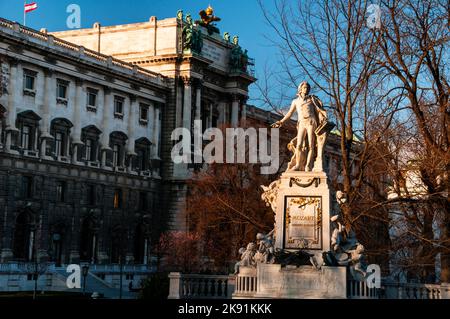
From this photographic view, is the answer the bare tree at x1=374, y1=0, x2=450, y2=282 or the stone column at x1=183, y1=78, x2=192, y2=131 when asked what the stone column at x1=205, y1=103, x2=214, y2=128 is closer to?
the stone column at x1=183, y1=78, x2=192, y2=131

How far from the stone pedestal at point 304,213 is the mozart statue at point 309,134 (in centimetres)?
51

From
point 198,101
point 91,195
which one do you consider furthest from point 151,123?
point 91,195

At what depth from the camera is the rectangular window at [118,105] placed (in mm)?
70438

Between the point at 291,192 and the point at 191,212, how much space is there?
43.9 m

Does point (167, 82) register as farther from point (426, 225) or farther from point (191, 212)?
point (426, 225)

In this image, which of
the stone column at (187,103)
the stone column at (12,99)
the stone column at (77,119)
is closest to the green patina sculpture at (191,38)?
the stone column at (187,103)

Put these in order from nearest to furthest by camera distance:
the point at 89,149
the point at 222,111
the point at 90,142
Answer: the point at 89,149, the point at 90,142, the point at 222,111

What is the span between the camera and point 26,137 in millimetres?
59344

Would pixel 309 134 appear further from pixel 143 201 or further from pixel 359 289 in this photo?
pixel 143 201

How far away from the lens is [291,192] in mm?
21375

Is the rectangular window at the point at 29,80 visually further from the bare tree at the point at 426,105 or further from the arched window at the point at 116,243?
the bare tree at the point at 426,105

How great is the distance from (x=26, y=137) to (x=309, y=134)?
4124 cm
